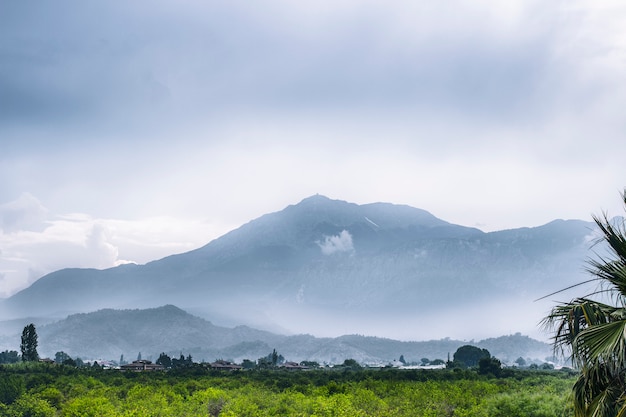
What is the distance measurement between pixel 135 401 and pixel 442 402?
68.9 ft

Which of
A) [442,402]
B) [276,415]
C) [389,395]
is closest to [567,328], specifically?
[276,415]

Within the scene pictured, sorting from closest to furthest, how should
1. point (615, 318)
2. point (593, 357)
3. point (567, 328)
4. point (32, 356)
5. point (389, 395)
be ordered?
1. point (593, 357)
2. point (615, 318)
3. point (567, 328)
4. point (389, 395)
5. point (32, 356)

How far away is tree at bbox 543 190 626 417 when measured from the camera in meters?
12.0

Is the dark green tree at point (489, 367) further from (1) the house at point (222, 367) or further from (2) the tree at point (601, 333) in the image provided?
(2) the tree at point (601, 333)

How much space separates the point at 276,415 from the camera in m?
39.4

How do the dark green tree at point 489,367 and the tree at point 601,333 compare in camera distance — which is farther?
the dark green tree at point 489,367

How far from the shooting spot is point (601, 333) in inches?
473

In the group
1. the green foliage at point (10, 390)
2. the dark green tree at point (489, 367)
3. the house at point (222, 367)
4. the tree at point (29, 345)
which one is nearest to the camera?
the green foliage at point (10, 390)

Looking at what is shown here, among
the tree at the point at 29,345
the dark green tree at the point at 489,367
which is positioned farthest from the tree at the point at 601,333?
the tree at the point at 29,345

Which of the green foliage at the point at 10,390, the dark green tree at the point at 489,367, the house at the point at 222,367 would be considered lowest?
the dark green tree at the point at 489,367

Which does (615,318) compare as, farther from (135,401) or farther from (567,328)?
(135,401)

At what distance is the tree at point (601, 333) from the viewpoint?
1195 cm

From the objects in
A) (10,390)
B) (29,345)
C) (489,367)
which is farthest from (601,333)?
(29,345)

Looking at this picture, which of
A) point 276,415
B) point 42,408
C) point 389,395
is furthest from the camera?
point 389,395
